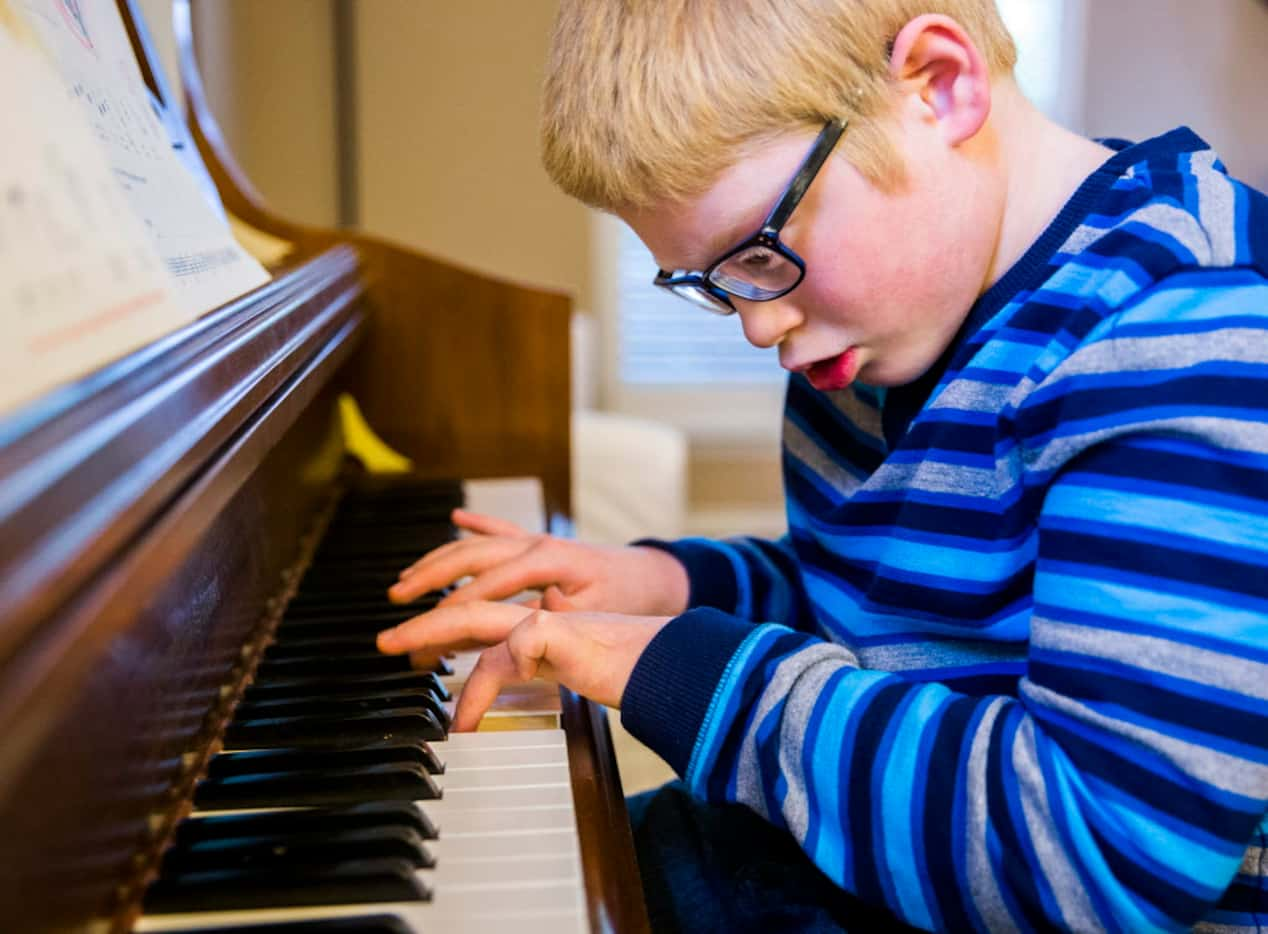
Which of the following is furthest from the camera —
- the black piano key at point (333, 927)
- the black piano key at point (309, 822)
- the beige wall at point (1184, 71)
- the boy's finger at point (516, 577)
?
the beige wall at point (1184, 71)

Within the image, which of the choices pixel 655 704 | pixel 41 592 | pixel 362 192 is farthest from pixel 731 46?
pixel 362 192

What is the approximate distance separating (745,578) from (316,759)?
1.85 feet

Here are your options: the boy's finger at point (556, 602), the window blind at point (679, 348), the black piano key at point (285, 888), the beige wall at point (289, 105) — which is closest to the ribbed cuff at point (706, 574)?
the boy's finger at point (556, 602)

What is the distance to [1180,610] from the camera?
2.36ft

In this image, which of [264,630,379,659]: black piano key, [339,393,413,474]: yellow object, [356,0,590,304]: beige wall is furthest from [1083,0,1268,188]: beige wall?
[264,630,379,659]: black piano key

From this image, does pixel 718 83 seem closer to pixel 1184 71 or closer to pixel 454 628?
pixel 454 628

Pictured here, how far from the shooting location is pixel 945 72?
867 mm

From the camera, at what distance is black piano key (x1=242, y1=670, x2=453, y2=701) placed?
3.04 feet

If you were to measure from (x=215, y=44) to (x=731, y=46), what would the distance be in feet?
8.53

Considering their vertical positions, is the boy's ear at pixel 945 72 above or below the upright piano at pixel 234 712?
above

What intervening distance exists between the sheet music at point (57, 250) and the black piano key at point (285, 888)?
0.26 m

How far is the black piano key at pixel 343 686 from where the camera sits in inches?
36.5

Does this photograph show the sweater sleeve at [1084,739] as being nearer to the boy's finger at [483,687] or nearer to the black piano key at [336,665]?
the boy's finger at [483,687]

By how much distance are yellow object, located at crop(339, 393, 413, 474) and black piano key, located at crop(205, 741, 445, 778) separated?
994mm
